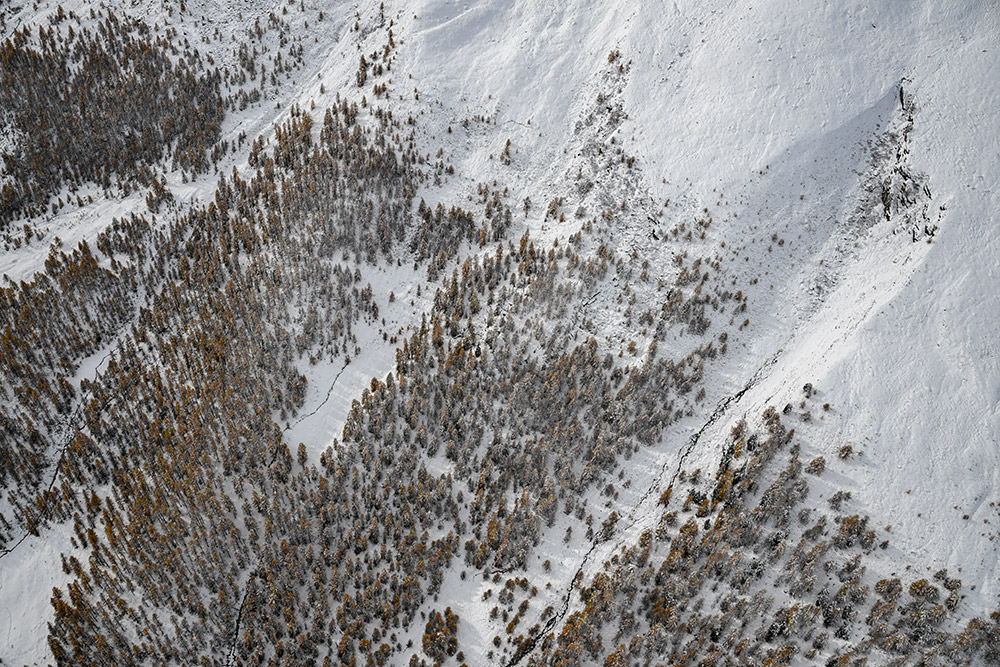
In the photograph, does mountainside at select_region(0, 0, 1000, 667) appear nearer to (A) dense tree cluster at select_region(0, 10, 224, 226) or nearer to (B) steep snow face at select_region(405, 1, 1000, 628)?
(B) steep snow face at select_region(405, 1, 1000, 628)

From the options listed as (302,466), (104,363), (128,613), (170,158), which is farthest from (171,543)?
(170,158)

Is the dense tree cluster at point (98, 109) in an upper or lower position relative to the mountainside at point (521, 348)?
upper

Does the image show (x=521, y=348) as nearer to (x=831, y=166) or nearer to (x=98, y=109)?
(x=831, y=166)

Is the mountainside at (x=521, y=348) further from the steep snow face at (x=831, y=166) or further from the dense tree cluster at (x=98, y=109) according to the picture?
the dense tree cluster at (x=98, y=109)

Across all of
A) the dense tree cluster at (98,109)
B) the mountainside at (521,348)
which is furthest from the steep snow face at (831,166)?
the dense tree cluster at (98,109)

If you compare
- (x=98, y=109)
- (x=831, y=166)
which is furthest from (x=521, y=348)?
(x=98, y=109)

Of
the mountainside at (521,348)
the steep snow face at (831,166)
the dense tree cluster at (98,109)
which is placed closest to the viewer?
the mountainside at (521,348)

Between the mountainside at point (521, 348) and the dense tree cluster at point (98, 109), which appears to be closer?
the mountainside at point (521, 348)

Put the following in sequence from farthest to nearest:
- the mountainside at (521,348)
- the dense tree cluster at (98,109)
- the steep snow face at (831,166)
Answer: the dense tree cluster at (98,109), the steep snow face at (831,166), the mountainside at (521,348)

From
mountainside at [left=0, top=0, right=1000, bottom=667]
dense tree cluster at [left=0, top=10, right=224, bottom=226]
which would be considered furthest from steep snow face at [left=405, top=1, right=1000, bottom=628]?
dense tree cluster at [left=0, top=10, right=224, bottom=226]
